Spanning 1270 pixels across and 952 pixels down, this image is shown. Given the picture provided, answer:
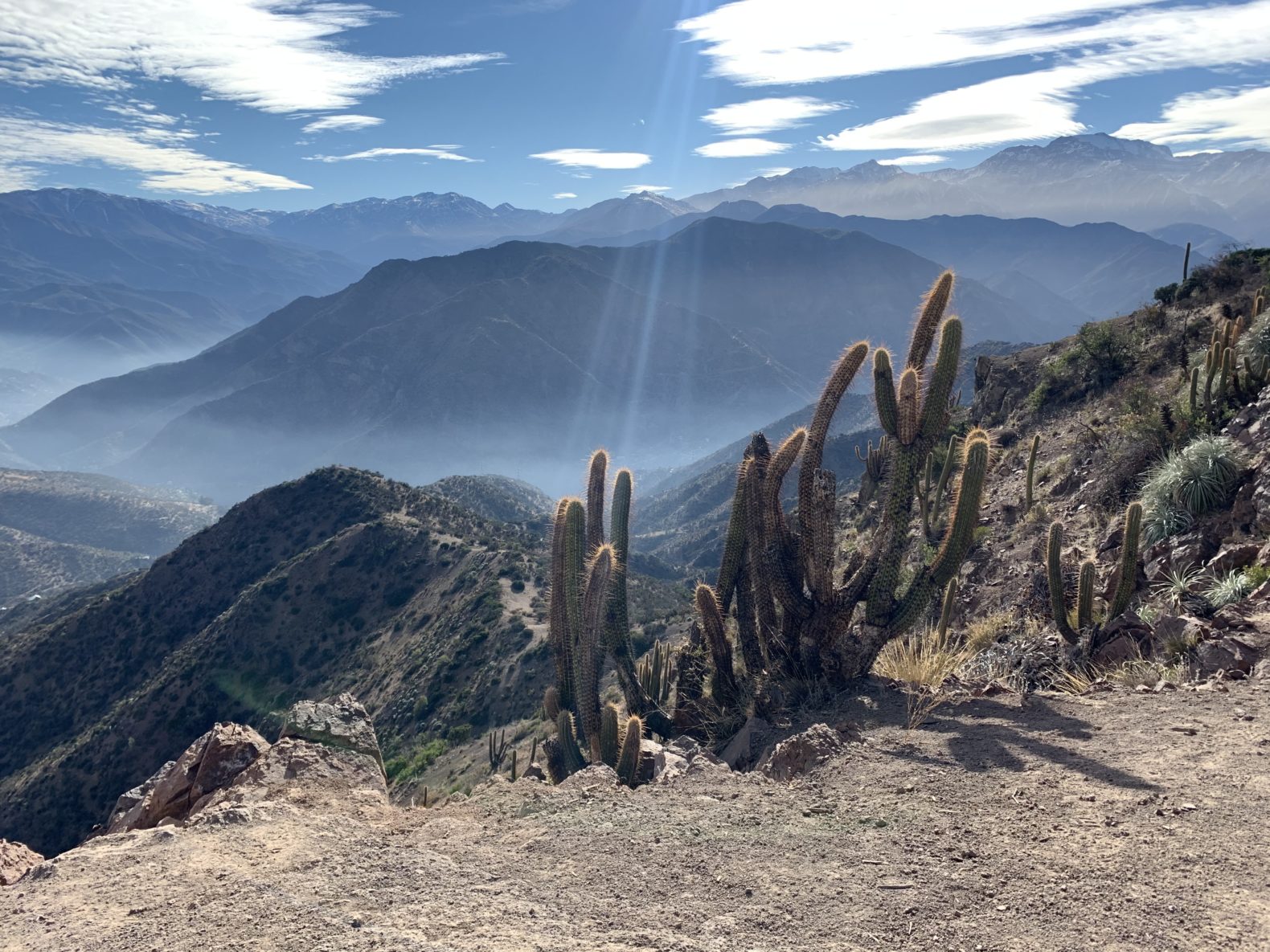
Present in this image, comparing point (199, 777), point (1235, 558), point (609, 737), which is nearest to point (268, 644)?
point (199, 777)

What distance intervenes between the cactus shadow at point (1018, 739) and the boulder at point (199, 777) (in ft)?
25.3

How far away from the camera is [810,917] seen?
17.9ft

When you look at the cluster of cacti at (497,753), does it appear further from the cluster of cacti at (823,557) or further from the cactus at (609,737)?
the cluster of cacti at (823,557)

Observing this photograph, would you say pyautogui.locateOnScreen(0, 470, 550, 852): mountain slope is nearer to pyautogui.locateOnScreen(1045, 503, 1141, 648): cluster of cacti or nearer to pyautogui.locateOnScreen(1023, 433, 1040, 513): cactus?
pyautogui.locateOnScreen(1023, 433, 1040, 513): cactus

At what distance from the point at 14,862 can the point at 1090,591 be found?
12.7m

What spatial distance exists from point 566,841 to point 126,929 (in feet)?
A: 10.6

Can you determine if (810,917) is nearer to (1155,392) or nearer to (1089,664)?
(1089,664)

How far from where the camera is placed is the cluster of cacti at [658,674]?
1560cm

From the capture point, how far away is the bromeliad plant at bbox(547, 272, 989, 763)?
11.5m

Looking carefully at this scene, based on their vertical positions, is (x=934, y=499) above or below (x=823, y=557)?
below

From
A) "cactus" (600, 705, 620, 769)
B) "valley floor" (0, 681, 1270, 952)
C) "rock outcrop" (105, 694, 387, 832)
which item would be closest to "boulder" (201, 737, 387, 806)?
"rock outcrop" (105, 694, 387, 832)

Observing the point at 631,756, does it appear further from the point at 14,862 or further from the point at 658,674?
the point at 14,862

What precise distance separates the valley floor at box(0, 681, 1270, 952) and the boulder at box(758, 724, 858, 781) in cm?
24

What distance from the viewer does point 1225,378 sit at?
1456 centimetres
